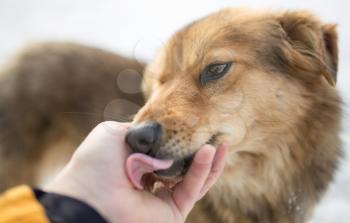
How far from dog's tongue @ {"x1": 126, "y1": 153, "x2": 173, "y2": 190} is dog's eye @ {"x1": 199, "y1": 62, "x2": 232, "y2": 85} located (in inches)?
22.4

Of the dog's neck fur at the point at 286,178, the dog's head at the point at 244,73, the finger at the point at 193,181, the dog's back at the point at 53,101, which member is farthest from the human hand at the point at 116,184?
the dog's back at the point at 53,101

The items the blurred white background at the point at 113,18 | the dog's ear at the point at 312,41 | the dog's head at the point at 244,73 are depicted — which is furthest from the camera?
the blurred white background at the point at 113,18

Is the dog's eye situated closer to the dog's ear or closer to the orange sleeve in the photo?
the dog's ear

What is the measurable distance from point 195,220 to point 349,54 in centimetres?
332

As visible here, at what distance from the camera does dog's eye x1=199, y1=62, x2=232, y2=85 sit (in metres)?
2.16

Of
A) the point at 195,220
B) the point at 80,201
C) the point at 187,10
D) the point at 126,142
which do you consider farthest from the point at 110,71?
the point at 187,10

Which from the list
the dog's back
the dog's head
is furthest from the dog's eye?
the dog's back

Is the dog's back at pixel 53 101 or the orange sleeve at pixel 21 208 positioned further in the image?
the dog's back at pixel 53 101

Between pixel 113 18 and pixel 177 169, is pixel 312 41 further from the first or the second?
pixel 113 18

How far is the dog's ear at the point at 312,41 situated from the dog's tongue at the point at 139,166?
0.94m

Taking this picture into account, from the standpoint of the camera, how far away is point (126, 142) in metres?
1.59

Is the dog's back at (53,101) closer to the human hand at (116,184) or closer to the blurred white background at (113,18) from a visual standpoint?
the human hand at (116,184)

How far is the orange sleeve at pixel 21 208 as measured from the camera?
113 centimetres

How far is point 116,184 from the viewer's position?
146cm
